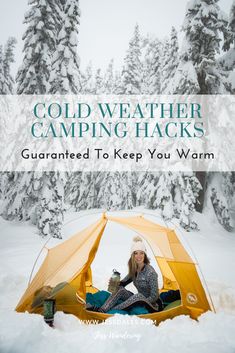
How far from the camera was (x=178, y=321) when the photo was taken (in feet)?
17.1

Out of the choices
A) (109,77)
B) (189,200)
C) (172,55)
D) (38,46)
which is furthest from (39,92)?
(109,77)

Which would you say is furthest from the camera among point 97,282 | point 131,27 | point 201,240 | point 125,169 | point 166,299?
point 125,169

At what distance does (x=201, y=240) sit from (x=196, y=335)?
8949 mm

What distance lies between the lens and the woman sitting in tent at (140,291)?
5230 mm

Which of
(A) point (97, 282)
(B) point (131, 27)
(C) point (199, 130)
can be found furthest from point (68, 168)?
(B) point (131, 27)

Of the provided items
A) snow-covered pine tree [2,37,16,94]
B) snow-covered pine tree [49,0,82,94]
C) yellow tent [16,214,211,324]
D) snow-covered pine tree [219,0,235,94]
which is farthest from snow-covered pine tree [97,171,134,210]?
yellow tent [16,214,211,324]

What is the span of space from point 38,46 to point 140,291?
12107mm

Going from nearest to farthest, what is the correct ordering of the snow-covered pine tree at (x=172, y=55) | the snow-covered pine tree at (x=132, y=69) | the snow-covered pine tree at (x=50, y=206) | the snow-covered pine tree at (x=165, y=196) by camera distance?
the snow-covered pine tree at (x=50, y=206) → the snow-covered pine tree at (x=165, y=196) → the snow-covered pine tree at (x=172, y=55) → the snow-covered pine tree at (x=132, y=69)

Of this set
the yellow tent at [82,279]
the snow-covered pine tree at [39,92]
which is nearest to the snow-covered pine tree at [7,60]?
the snow-covered pine tree at [39,92]

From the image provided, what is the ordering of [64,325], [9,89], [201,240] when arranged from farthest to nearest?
[9,89] < [201,240] < [64,325]

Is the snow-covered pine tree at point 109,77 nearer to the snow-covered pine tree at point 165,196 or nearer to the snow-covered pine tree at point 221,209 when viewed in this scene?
the snow-covered pine tree at point 165,196

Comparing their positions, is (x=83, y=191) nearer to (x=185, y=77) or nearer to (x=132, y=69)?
(x=132, y=69)

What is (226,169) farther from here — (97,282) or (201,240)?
(97,282)

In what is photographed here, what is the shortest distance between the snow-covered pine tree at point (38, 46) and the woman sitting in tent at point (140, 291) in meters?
10.3
